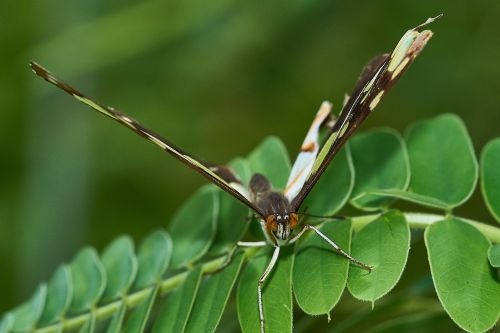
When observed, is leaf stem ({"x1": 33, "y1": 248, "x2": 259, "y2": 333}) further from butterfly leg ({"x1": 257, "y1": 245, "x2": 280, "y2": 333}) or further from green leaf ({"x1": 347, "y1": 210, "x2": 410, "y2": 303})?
green leaf ({"x1": 347, "y1": 210, "x2": 410, "y2": 303})

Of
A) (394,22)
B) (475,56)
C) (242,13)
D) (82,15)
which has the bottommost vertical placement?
(475,56)

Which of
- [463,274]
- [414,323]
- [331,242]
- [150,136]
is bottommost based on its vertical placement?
[414,323]

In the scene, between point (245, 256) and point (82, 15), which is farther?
point (82, 15)

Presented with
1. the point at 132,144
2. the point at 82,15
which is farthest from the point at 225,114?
the point at 82,15

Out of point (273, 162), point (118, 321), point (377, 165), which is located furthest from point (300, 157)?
point (118, 321)

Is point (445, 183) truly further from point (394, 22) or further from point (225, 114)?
point (225, 114)

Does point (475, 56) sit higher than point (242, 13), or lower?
lower

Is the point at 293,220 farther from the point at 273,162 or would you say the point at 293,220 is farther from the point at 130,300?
the point at 130,300
